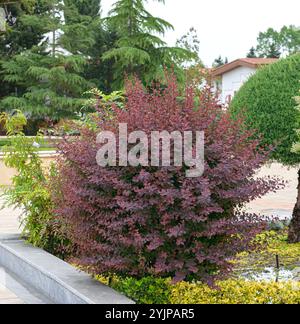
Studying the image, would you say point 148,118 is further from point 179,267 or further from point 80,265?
point 80,265

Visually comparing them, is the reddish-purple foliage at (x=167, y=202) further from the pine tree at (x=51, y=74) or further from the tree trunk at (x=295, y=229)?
the pine tree at (x=51, y=74)

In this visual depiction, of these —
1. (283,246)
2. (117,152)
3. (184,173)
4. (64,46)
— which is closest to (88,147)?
(117,152)

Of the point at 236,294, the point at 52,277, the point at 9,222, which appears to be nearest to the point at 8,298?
the point at 52,277

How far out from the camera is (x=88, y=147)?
523 cm

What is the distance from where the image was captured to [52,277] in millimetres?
5633

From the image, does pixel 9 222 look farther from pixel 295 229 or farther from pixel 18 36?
pixel 18 36

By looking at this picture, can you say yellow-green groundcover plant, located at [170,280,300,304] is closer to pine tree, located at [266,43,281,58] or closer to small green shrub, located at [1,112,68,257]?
small green shrub, located at [1,112,68,257]

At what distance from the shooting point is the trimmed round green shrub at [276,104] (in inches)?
328

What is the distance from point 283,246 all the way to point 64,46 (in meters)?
26.8

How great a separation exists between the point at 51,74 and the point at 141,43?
14.3 feet

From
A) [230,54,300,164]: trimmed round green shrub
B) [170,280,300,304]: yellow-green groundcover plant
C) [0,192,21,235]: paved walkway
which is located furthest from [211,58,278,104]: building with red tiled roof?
[170,280,300,304]: yellow-green groundcover plant

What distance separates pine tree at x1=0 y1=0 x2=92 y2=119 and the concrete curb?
→ 24.3 meters

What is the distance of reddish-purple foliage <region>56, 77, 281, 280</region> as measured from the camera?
15.9 ft
